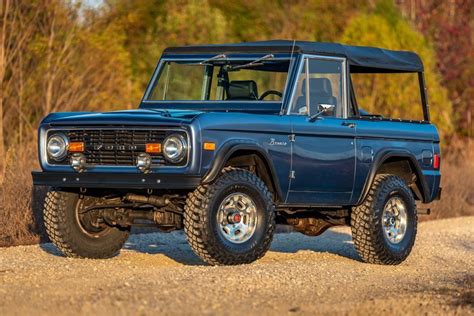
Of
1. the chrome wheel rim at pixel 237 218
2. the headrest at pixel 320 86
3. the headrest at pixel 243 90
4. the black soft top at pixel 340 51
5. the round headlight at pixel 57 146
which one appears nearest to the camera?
the chrome wheel rim at pixel 237 218

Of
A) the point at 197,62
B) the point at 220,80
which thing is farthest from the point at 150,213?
the point at 197,62

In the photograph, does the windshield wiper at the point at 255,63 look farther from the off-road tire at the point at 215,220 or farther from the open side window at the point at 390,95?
the open side window at the point at 390,95

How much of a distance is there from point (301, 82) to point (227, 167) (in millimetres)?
1379

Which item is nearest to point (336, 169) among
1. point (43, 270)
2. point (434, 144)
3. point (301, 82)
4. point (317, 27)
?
point (301, 82)

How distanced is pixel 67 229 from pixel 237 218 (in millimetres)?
1661

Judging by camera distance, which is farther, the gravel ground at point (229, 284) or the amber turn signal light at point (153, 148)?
the amber turn signal light at point (153, 148)

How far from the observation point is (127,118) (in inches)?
455

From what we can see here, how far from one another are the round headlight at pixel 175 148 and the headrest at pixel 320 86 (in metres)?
1.89

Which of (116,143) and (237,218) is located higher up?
(116,143)

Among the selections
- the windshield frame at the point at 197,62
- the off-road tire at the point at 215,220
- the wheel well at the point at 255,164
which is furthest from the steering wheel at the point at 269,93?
the off-road tire at the point at 215,220

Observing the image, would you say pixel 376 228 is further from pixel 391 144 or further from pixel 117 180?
pixel 117 180

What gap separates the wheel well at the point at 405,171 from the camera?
1390 centimetres

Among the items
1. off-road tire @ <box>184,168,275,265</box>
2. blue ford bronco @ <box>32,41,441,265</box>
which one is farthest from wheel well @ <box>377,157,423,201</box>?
off-road tire @ <box>184,168,275,265</box>

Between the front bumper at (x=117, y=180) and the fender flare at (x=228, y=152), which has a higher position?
the fender flare at (x=228, y=152)
